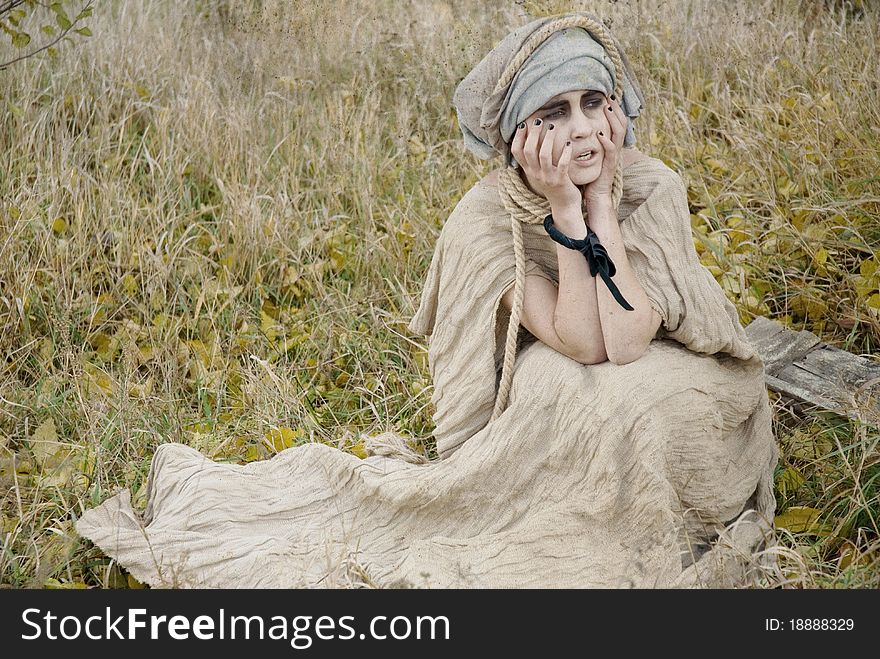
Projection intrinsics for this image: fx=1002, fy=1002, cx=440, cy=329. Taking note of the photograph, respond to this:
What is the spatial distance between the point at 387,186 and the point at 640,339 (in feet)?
8.22

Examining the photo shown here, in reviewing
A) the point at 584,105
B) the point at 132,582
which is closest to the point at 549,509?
the point at 584,105

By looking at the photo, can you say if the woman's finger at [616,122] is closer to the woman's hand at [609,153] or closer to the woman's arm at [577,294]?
the woman's hand at [609,153]

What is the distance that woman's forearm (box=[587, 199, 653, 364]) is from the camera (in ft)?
8.18

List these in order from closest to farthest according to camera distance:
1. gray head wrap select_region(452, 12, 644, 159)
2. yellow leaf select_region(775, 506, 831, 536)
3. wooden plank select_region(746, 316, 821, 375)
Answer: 1. gray head wrap select_region(452, 12, 644, 159)
2. yellow leaf select_region(775, 506, 831, 536)
3. wooden plank select_region(746, 316, 821, 375)

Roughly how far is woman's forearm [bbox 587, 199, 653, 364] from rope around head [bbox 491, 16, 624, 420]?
10cm

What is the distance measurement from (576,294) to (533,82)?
20.9 inches

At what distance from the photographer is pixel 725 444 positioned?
8.73ft

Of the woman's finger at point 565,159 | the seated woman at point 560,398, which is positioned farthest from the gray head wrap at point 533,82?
the woman's finger at point 565,159

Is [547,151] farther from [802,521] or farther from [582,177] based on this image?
[802,521]

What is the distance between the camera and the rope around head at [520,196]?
247cm

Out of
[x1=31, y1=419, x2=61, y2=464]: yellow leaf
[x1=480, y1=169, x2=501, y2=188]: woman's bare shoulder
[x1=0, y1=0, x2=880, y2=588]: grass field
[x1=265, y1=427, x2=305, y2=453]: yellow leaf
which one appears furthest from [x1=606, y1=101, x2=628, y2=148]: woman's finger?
[x1=31, y1=419, x2=61, y2=464]: yellow leaf

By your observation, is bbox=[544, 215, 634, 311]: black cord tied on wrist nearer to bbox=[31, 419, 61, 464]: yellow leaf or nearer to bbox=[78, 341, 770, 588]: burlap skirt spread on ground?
bbox=[78, 341, 770, 588]: burlap skirt spread on ground
